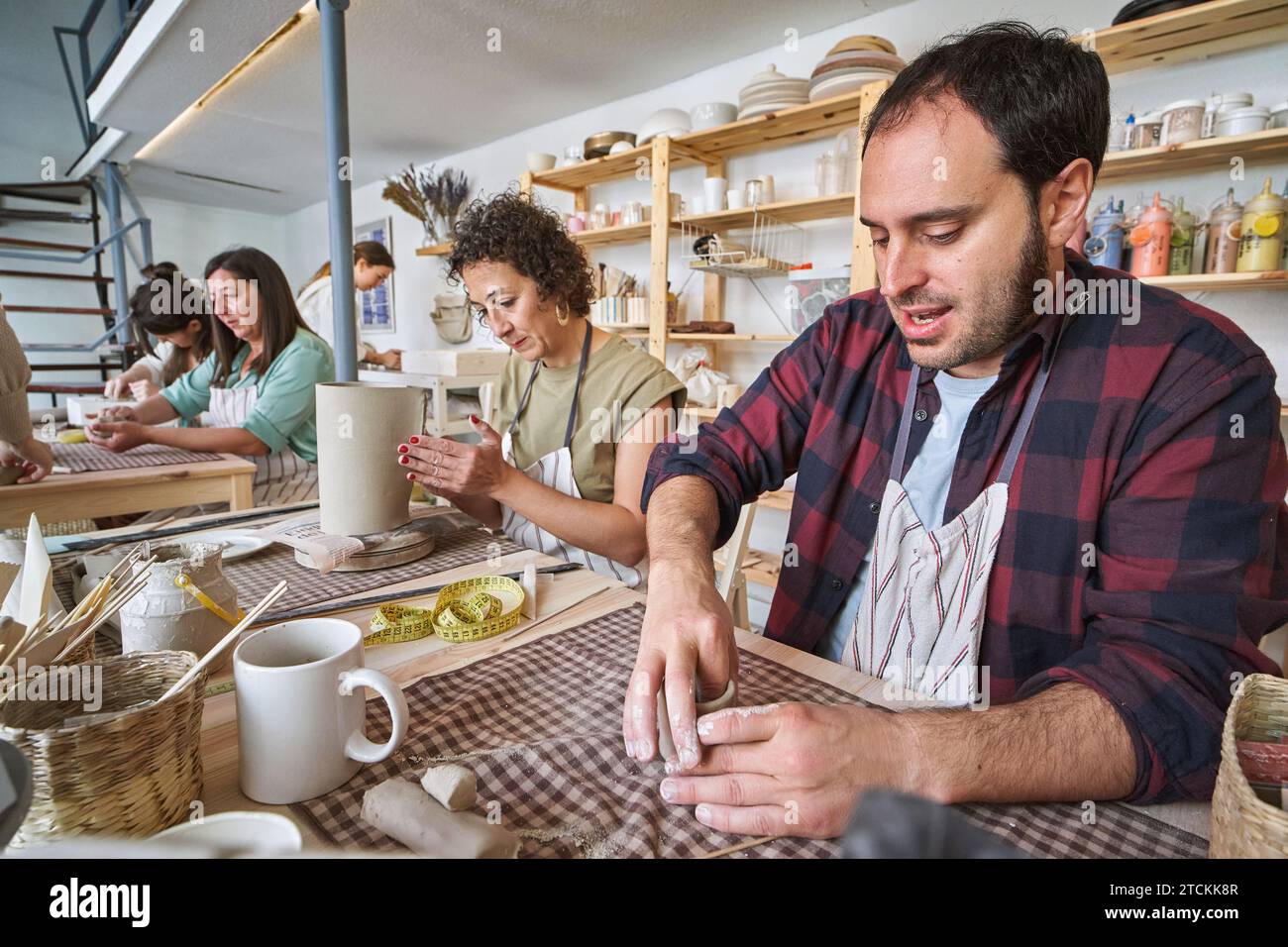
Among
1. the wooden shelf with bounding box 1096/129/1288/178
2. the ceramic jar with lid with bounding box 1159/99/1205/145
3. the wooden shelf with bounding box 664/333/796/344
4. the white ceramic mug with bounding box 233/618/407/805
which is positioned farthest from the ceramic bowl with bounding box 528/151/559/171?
the white ceramic mug with bounding box 233/618/407/805

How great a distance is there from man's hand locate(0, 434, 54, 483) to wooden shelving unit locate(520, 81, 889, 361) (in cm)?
187

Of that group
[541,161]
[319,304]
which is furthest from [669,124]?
[319,304]

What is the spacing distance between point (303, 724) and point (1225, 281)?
7.96ft

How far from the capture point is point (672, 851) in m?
0.53

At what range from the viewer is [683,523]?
38.6 inches

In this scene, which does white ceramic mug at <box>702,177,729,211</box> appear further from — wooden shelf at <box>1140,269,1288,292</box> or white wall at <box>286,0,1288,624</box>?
wooden shelf at <box>1140,269,1288,292</box>

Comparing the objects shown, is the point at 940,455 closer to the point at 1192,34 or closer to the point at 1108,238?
the point at 1108,238

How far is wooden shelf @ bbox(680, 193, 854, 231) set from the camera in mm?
2662

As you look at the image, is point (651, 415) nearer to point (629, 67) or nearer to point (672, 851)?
point (672, 851)

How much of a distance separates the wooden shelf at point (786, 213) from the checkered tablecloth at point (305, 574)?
80.7 inches

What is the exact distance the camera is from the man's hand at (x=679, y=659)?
0.61 meters
